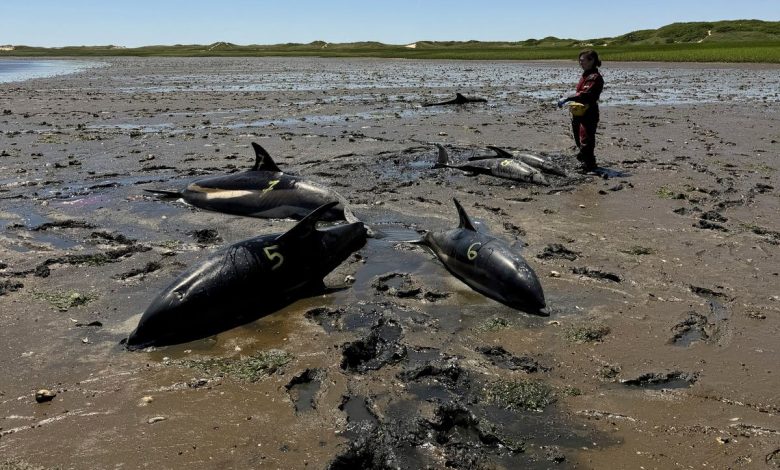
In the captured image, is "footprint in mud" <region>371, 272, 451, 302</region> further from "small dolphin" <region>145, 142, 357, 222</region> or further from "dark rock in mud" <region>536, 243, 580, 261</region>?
"small dolphin" <region>145, 142, 357, 222</region>

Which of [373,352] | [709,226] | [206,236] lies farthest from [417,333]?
[709,226]

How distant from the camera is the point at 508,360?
5672mm

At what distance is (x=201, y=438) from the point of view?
451cm

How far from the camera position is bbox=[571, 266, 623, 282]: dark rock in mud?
752 cm

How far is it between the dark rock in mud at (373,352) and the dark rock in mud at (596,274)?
280 centimetres

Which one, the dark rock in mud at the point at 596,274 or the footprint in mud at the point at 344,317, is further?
the dark rock in mud at the point at 596,274

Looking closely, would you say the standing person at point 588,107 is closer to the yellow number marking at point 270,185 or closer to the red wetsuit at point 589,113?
the red wetsuit at point 589,113

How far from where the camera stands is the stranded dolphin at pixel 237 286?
5.89 meters

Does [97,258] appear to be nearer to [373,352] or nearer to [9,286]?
[9,286]

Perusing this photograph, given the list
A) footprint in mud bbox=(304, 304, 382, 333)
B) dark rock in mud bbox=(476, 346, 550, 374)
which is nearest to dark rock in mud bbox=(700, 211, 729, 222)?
dark rock in mud bbox=(476, 346, 550, 374)

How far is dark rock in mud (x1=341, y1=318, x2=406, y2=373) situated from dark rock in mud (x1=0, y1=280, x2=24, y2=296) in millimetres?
4237

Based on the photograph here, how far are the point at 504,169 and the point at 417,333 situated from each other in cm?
715

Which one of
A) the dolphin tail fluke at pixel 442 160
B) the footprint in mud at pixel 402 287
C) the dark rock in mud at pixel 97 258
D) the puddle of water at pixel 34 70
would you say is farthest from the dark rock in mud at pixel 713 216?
the puddle of water at pixel 34 70

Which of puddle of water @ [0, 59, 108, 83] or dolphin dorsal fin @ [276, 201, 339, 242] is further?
puddle of water @ [0, 59, 108, 83]
